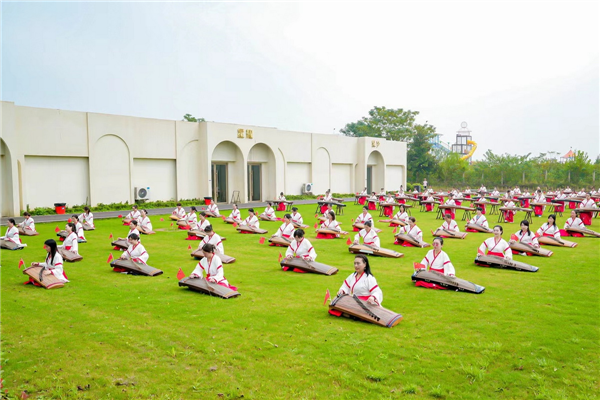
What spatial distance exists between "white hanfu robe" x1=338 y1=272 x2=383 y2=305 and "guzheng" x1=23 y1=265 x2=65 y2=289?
235 inches

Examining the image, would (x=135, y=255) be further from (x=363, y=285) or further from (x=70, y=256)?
(x=363, y=285)

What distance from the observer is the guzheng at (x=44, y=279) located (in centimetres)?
905

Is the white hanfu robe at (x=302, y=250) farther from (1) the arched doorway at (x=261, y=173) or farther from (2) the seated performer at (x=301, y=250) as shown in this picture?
(1) the arched doorway at (x=261, y=173)

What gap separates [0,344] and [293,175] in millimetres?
29680

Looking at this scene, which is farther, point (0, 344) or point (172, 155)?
point (172, 155)

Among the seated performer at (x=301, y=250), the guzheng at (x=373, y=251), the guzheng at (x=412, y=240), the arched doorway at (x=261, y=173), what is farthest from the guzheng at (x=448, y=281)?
the arched doorway at (x=261, y=173)

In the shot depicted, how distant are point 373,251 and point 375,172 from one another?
104ft

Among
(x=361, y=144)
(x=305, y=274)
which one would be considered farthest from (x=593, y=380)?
(x=361, y=144)

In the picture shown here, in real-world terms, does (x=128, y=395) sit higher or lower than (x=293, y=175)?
lower

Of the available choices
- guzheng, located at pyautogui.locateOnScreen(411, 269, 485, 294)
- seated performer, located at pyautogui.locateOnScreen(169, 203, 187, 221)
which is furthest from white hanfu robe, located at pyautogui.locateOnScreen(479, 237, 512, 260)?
seated performer, located at pyautogui.locateOnScreen(169, 203, 187, 221)

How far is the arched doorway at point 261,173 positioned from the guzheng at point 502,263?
23.4 meters

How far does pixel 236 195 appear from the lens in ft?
105

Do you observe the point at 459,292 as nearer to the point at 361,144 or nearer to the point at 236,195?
the point at 236,195

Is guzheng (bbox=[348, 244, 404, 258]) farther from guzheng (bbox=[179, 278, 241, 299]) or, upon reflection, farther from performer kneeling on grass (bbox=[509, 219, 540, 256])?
guzheng (bbox=[179, 278, 241, 299])
